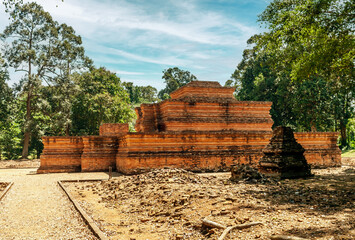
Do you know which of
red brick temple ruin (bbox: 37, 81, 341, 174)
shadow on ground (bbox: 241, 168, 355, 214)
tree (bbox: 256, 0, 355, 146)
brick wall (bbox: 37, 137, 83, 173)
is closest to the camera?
shadow on ground (bbox: 241, 168, 355, 214)

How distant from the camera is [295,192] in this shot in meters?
7.63

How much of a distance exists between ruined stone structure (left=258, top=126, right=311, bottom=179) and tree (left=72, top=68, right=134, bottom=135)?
77.3 feet

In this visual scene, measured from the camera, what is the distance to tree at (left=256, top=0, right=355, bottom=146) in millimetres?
12773

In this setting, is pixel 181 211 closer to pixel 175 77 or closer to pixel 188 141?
pixel 188 141

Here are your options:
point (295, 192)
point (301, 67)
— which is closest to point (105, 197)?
point (295, 192)

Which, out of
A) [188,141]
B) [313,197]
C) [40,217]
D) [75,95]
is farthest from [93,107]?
[313,197]

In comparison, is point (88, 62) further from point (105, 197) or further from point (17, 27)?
point (105, 197)

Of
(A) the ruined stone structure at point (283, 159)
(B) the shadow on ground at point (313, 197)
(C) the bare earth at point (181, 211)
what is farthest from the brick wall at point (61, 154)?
(B) the shadow on ground at point (313, 197)

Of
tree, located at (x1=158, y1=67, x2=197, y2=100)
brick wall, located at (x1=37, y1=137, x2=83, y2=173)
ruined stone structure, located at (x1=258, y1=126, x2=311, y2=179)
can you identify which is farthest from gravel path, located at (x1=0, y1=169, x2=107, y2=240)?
tree, located at (x1=158, y1=67, x2=197, y2=100)

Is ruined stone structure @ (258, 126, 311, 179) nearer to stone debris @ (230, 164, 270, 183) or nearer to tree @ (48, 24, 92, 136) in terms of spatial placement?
stone debris @ (230, 164, 270, 183)

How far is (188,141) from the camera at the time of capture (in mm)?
15195

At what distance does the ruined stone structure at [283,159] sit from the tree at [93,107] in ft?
77.3

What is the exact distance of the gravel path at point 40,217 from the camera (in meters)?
5.61

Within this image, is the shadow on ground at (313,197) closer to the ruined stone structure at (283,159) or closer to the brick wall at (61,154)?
the ruined stone structure at (283,159)
